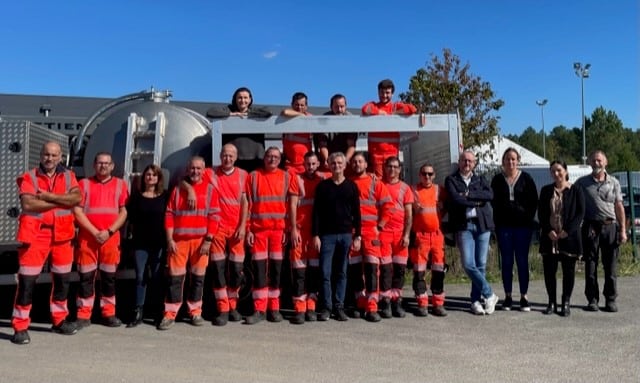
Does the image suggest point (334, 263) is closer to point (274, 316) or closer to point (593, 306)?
point (274, 316)

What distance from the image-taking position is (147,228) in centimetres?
589

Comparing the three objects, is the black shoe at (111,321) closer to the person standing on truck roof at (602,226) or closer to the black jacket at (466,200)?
the black jacket at (466,200)

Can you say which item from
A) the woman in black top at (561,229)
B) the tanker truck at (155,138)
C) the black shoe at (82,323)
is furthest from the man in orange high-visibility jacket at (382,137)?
the black shoe at (82,323)

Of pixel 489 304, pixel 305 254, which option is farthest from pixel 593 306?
pixel 305 254

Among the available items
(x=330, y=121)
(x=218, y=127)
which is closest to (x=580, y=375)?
(x=330, y=121)

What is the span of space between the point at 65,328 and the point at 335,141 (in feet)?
11.7

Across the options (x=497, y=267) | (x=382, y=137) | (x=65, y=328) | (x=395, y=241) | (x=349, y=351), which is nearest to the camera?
(x=349, y=351)

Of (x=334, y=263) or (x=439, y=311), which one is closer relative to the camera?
(x=334, y=263)

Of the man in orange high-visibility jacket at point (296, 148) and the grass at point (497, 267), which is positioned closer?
the man in orange high-visibility jacket at point (296, 148)

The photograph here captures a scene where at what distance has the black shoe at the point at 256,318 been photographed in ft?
19.8

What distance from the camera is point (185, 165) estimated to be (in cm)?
674

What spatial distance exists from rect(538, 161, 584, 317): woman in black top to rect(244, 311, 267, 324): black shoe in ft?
10.5

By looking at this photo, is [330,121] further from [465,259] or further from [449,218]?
[465,259]

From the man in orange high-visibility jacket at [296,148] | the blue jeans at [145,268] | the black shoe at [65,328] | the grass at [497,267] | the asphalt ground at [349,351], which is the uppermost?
the man in orange high-visibility jacket at [296,148]
